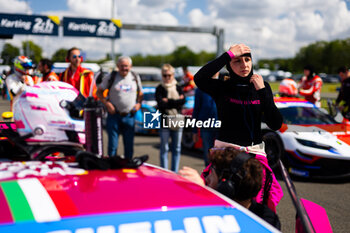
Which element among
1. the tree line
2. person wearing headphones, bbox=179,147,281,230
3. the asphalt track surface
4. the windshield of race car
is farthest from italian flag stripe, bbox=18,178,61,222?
the windshield of race car

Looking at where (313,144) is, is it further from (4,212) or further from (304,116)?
(4,212)

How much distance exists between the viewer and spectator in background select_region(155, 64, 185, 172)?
5.41m

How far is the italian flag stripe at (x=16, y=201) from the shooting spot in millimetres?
1117

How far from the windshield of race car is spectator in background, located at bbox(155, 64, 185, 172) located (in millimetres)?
1982

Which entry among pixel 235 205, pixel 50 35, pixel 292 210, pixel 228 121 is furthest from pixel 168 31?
pixel 235 205

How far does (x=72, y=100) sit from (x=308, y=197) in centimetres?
392

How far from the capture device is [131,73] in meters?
5.28

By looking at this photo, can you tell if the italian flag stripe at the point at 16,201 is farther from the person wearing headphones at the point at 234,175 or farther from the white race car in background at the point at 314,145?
the white race car in background at the point at 314,145

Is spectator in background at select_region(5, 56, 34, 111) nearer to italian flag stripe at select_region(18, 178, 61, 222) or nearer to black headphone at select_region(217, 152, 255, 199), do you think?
italian flag stripe at select_region(18, 178, 61, 222)

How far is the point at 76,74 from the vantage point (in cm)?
496

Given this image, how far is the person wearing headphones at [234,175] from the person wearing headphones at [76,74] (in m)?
3.36

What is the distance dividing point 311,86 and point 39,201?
8960mm

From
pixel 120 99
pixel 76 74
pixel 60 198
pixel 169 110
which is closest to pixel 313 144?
pixel 169 110

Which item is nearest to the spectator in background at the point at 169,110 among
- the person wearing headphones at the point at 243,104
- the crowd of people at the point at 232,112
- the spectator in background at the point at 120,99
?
the spectator in background at the point at 120,99
